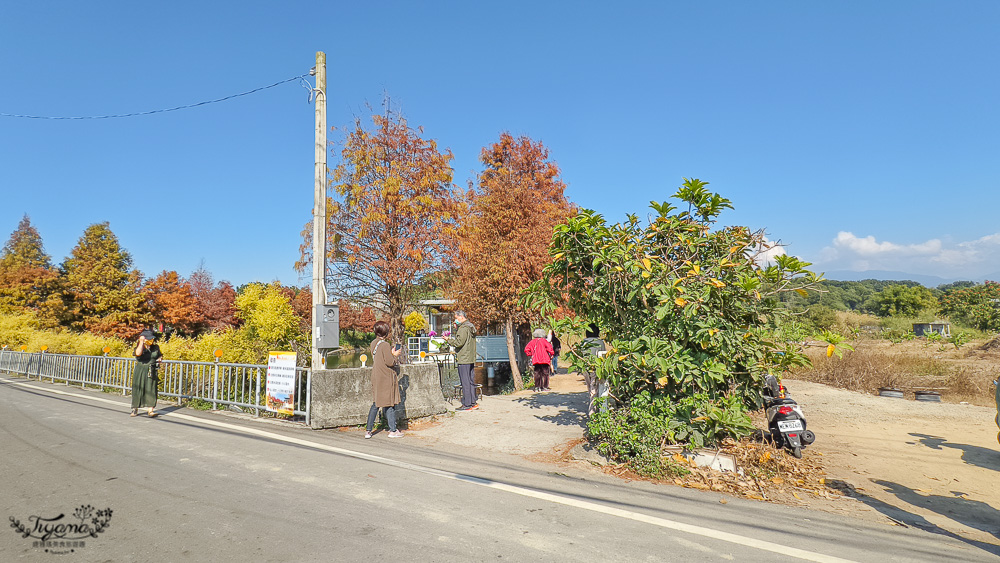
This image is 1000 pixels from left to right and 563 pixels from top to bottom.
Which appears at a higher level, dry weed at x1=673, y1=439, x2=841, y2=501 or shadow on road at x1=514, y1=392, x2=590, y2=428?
shadow on road at x1=514, y1=392, x2=590, y2=428

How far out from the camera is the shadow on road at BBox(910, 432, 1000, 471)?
6564 millimetres

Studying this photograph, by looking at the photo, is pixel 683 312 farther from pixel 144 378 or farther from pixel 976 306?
Result: pixel 976 306

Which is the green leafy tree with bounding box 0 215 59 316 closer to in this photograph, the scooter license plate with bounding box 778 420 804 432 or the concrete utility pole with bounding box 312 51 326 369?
the concrete utility pole with bounding box 312 51 326 369

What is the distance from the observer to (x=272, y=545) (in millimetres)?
3680

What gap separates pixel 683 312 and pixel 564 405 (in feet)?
16.7

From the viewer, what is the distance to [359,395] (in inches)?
349

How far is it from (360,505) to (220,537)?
1.16 meters

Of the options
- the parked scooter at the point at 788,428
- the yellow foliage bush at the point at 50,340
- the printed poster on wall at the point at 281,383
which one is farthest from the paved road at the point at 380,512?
the yellow foliage bush at the point at 50,340

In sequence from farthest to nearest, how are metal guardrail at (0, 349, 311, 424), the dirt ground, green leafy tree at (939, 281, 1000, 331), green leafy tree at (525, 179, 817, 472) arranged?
1. green leafy tree at (939, 281, 1000, 331)
2. metal guardrail at (0, 349, 311, 424)
3. green leafy tree at (525, 179, 817, 472)
4. the dirt ground

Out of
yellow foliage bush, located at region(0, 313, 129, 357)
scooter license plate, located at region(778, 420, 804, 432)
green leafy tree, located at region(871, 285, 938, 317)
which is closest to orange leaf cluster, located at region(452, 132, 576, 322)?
scooter license plate, located at region(778, 420, 804, 432)

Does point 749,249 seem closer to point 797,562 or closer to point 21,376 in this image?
point 797,562

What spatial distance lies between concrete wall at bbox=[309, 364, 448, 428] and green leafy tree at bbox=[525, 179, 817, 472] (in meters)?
3.53

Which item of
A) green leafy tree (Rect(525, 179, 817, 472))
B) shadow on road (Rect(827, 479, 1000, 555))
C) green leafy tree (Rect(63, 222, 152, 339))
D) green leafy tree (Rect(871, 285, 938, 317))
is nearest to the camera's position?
shadow on road (Rect(827, 479, 1000, 555))

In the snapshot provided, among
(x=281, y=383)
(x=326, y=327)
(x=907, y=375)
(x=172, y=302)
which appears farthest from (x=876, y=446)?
(x=172, y=302)
